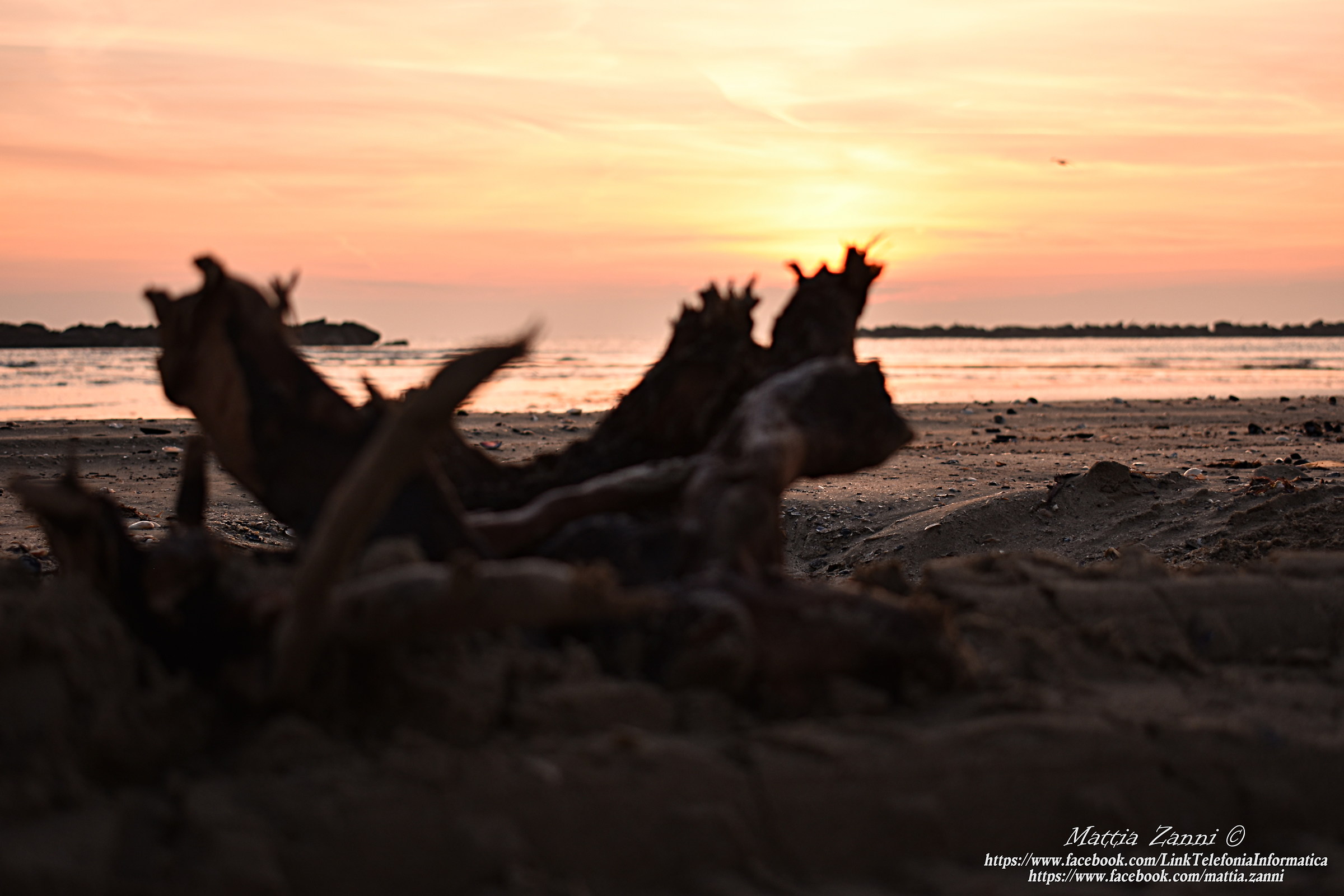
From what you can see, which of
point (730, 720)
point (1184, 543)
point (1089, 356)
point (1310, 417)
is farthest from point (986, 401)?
point (1089, 356)

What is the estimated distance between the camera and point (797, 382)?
3.44m

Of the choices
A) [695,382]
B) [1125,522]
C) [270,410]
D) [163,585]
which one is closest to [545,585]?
[163,585]

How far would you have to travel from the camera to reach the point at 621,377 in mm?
28734

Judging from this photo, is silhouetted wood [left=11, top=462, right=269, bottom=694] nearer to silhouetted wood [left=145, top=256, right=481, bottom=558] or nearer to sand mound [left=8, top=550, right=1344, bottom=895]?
sand mound [left=8, top=550, right=1344, bottom=895]

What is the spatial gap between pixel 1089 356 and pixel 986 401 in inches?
1129

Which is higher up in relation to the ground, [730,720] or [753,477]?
[753,477]

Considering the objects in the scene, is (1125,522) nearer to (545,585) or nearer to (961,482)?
(961,482)

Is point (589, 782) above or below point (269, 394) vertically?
below

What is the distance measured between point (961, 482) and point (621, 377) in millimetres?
20960

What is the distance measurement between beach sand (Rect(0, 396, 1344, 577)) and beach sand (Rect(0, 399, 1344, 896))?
2.69 feet

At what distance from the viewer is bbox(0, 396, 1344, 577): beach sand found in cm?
611

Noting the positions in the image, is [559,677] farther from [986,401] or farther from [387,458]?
[986,401]

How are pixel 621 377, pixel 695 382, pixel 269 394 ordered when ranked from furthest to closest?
pixel 621 377 < pixel 695 382 < pixel 269 394

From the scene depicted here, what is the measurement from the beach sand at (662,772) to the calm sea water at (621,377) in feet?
2.85
